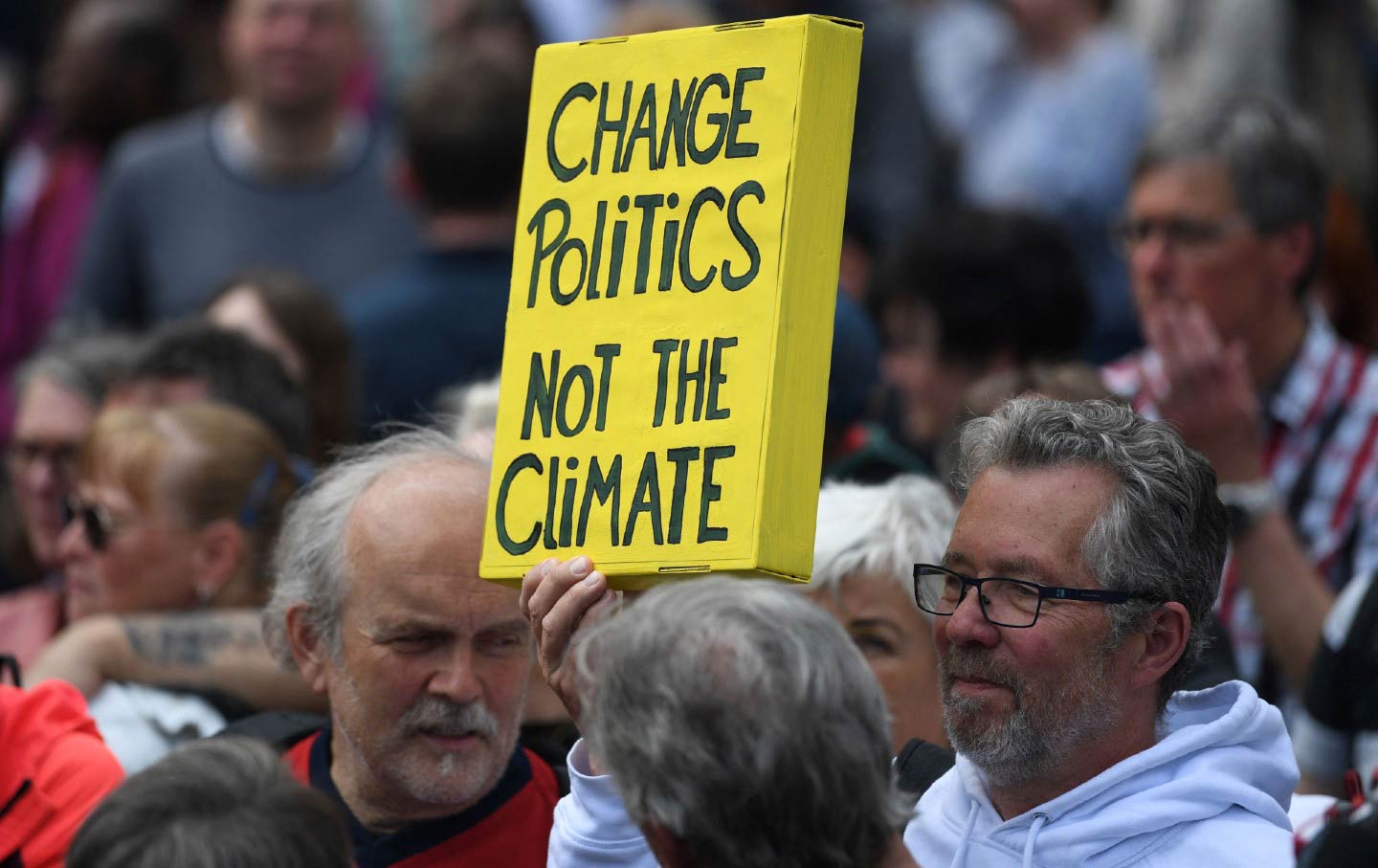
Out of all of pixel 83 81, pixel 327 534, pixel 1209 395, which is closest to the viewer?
pixel 327 534

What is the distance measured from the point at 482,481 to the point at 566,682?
67cm

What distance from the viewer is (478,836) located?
142 inches

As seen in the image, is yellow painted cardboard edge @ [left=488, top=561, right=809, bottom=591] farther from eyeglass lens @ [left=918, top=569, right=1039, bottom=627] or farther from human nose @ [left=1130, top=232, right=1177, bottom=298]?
human nose @ [left=1130, top=232, right=1177, bottom=298]

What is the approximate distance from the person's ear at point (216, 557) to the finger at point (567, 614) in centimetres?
198

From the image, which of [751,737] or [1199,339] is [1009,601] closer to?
[751,737]

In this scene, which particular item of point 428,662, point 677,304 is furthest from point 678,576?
point 428,662

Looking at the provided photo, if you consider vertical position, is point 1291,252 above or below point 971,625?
above

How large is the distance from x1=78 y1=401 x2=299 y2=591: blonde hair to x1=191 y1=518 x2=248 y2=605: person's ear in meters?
0.02

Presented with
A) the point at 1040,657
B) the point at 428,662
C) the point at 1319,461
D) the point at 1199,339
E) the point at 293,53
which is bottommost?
the point at 428,662

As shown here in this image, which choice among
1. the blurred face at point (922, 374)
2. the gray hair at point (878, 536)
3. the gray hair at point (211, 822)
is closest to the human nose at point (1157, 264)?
the blurred face at point (922, 374)

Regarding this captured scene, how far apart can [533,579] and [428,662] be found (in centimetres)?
45

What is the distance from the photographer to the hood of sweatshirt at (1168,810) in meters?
3.07

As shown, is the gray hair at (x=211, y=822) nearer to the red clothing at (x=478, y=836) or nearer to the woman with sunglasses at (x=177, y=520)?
the red clothing at (x=478, y=836)

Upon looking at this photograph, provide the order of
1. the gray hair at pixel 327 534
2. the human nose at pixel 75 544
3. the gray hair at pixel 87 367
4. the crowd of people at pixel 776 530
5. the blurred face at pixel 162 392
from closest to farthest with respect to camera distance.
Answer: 1. the crowd of people at pixel 776 530
2. the gray hair at pixel 327 534
3. the human nose at pixel 75 544
4. the blurred face at pixel 162 392
5. the gray hair at pixel 87 367
